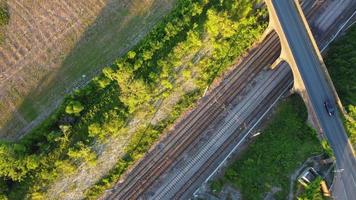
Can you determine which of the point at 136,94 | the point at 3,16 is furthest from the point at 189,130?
the point at 3,16

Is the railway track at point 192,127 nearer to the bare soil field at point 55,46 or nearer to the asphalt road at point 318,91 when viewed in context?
the asphalt road at point 318,91

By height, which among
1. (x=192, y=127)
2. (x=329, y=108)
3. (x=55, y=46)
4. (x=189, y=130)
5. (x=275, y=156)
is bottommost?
(x=189, y=130)

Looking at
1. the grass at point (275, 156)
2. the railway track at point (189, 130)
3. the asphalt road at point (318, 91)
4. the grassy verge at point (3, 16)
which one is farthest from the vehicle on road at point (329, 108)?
the grassy verge at point (3, 16)

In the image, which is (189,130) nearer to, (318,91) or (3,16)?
(318,91)

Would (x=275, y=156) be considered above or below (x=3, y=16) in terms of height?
above

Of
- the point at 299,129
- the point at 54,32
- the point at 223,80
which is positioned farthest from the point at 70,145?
the point at 299,129

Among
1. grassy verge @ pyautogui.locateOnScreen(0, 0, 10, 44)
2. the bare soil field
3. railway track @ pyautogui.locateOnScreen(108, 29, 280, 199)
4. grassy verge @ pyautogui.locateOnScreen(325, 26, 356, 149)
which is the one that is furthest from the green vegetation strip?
grassy verge @ pyautogui.locateOnScreen(0, 0, 10, 44)

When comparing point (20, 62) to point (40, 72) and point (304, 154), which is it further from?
point (304, 154)
